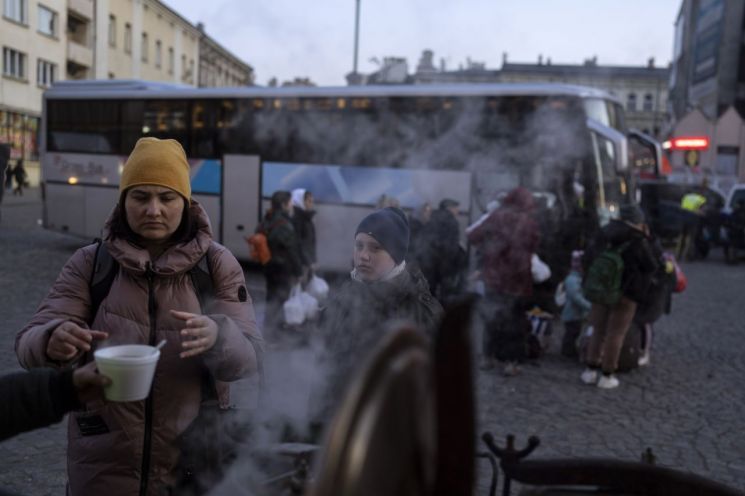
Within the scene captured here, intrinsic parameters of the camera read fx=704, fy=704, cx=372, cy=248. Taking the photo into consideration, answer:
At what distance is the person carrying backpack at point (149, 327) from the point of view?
2094 mm

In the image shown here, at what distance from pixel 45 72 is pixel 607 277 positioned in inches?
1418

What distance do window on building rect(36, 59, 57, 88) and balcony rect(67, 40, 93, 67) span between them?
1378 mm

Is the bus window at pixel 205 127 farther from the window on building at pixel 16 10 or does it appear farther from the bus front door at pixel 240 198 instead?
the window on building at pixel 16 10

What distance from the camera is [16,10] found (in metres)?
33.1

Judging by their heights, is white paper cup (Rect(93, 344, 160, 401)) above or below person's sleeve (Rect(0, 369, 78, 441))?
above

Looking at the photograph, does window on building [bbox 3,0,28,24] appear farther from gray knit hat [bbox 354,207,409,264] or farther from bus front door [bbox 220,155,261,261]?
gray knit hat [bbox 354,207,409,264]

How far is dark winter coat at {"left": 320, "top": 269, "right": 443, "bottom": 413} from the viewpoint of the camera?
2994mm

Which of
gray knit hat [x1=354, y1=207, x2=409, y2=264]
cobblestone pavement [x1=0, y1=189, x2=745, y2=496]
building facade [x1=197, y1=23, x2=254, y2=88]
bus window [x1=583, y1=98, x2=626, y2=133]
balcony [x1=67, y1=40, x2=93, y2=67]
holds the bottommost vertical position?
cobblestone pavement [x1=0, y1=189, x2=745, y2=496]

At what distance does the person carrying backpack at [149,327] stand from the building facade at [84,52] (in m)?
23.2

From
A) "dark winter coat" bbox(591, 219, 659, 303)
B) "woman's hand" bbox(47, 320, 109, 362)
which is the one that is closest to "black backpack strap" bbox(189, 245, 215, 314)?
"woman's hand" bbox(47, 320, 109, 362)

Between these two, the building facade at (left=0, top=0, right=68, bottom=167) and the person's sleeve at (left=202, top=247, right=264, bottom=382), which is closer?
the person's sleeve at (left=202, top=247, right=264, bottom=382)

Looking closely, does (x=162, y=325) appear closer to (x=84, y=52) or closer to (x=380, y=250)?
(x=380, y=250)

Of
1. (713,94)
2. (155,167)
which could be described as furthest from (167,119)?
(713,94)

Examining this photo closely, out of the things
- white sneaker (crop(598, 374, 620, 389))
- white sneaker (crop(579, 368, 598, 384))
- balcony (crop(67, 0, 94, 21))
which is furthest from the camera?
balcony (crop(67, 0, 94, 21))
